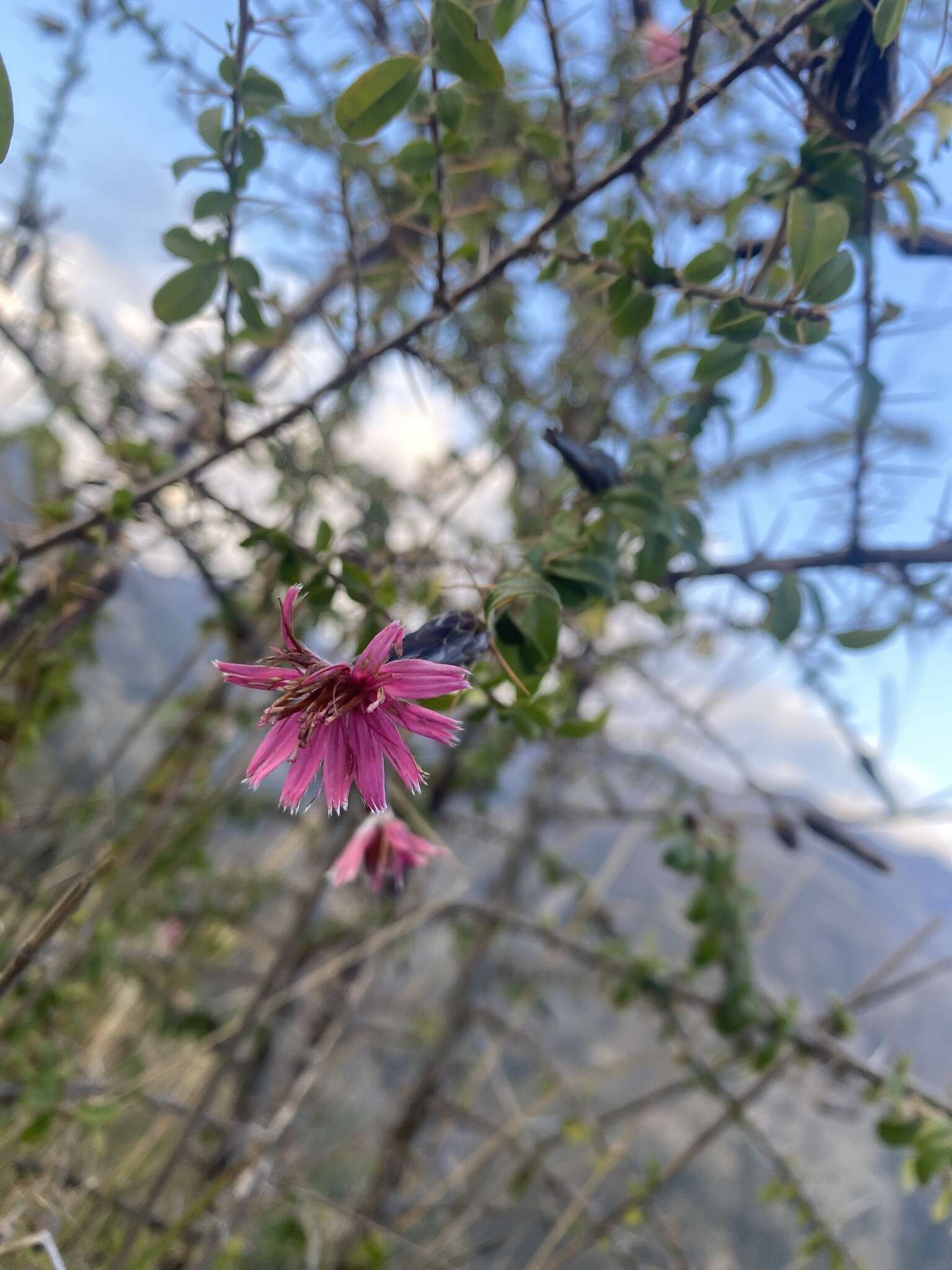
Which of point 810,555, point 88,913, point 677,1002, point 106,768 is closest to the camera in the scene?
point 810,555

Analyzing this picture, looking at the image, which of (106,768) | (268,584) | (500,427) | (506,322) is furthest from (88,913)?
(506,322)

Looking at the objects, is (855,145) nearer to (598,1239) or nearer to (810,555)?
(810,555)

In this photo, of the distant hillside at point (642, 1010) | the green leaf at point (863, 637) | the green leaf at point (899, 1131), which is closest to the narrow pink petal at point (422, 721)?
the green leaf at point (863, 637)

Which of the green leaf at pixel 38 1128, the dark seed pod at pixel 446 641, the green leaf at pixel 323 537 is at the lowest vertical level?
the green leaf at pixel 38 1128

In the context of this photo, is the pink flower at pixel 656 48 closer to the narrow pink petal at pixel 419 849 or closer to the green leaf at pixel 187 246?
the green leaf at pixel 187 246

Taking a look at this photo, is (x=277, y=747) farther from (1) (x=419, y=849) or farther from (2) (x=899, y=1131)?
(2) (x=899, y=1131)

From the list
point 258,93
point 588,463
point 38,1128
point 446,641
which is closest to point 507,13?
point 258,93

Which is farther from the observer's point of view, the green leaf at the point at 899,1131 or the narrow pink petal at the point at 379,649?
the green leaf at the point at 899,1131
